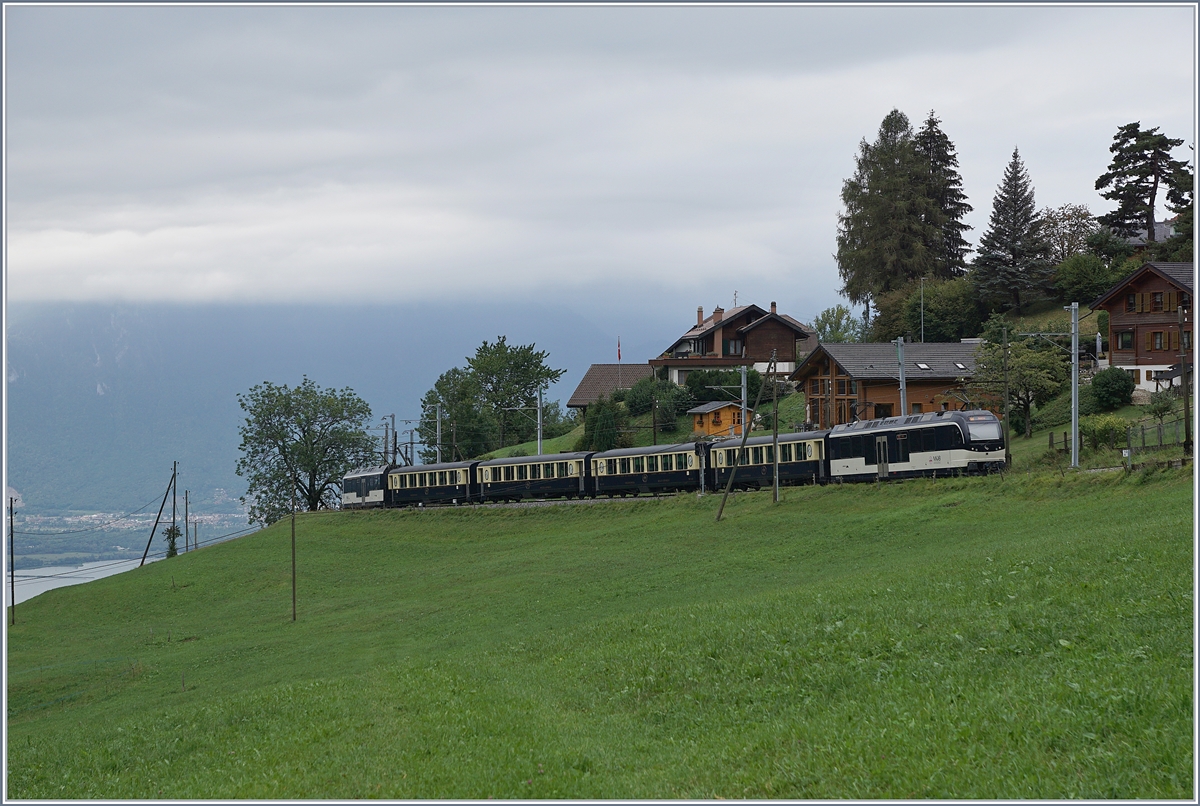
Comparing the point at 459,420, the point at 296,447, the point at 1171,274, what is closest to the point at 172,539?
the point at 296,447

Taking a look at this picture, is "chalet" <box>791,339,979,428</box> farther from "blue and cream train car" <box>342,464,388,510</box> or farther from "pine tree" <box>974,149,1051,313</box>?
"blue and cream train car" <box>342,464,388,510</box>

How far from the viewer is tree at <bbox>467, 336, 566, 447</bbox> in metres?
110

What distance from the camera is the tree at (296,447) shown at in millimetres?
87625

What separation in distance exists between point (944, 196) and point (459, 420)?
2062 inches

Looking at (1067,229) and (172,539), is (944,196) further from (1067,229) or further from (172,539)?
(172,539)

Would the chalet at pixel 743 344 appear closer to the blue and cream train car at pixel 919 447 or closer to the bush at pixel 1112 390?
the bush at pixel 1112 390

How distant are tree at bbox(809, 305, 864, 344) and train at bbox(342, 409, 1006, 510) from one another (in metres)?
58.1

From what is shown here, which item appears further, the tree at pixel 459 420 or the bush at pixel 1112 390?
the tree at pixel 459 420

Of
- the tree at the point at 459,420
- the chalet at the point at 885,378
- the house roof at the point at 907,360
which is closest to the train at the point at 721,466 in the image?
the chalet at the point at 885,378

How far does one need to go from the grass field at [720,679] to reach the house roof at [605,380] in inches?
2733

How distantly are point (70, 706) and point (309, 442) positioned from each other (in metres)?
60.9

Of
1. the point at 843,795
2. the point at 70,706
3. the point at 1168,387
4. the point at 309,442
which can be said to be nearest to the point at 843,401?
the point at 1168,387

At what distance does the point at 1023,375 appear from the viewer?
59.2 m

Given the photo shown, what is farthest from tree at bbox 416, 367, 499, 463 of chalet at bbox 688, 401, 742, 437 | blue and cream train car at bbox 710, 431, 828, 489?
blue and cream train car at bbox 710, 431, 828, 489
